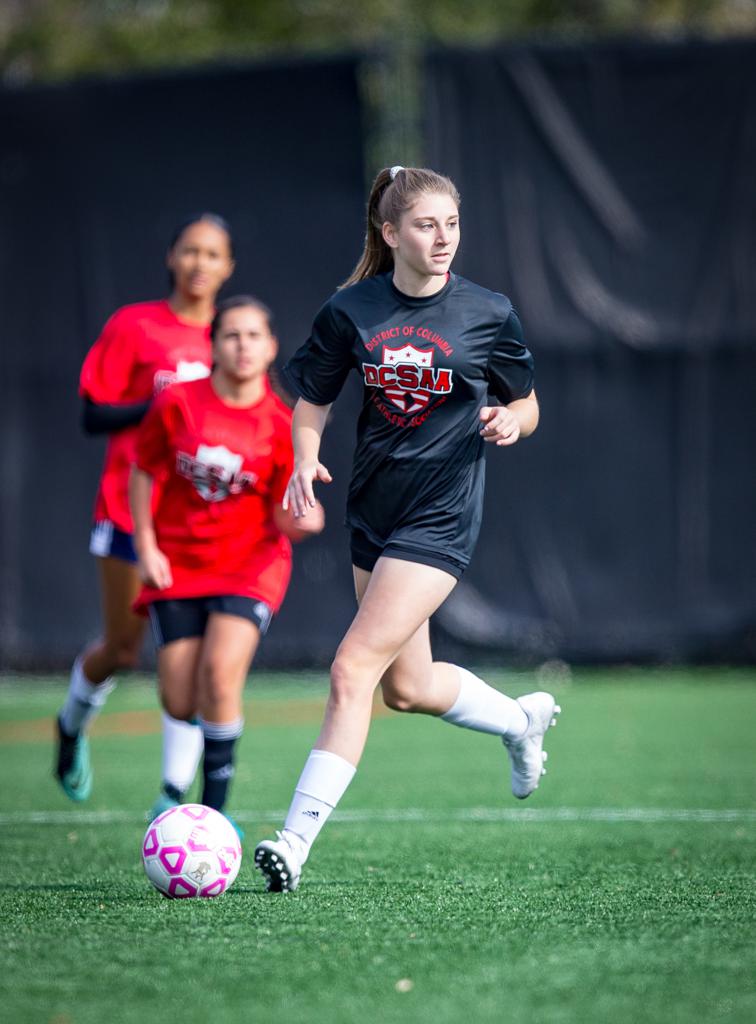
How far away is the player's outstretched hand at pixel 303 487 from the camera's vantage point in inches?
157

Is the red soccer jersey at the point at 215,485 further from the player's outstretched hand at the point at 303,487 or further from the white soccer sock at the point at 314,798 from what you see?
the white soccer sock at the point at 314,798

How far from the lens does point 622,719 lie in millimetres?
8891

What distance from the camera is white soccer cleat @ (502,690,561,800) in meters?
4.55

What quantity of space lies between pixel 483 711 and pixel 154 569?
1250 millimetres

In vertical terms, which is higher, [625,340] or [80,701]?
[625,340]

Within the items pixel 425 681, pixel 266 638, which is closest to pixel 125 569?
pixel 425 681

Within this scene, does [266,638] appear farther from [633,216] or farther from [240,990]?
[240,990]

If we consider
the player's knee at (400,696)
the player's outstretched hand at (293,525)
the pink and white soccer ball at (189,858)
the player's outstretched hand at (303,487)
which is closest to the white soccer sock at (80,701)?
the player's outstretched hand at (293,525)

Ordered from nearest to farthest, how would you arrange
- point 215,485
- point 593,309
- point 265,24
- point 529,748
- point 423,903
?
1. point 423,903
2. point 529,748
3. point 215,485
4. point 593,309
5. point 265,24

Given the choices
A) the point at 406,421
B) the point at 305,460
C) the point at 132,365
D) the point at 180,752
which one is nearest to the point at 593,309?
the point at 132,365

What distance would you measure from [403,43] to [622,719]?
212 inches

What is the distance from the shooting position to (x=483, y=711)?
443cm

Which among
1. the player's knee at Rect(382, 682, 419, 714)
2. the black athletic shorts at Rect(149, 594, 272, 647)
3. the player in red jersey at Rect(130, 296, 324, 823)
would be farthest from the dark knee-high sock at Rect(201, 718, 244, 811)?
the player's knee at Rect(382, 682, 419, 714)

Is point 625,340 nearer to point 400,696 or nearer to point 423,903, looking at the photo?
point 400,696
